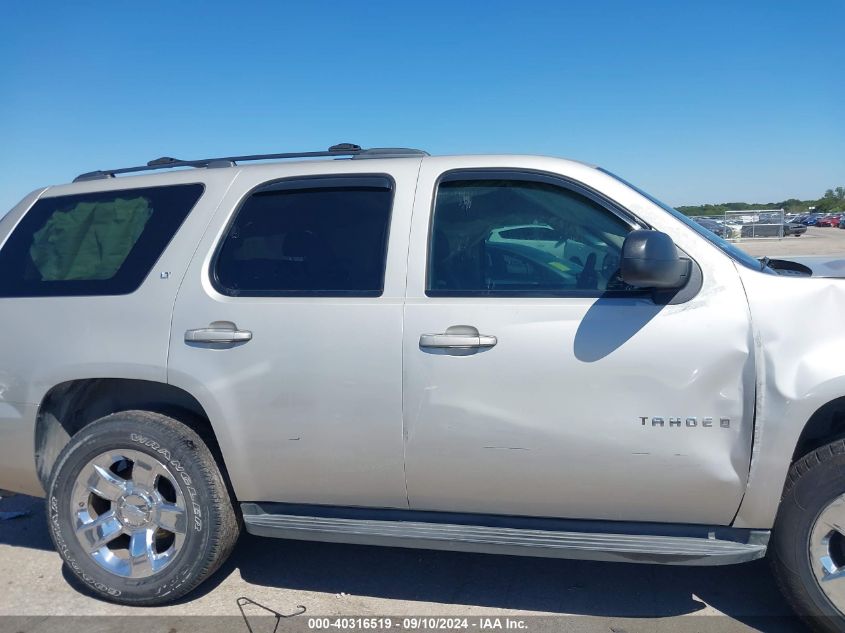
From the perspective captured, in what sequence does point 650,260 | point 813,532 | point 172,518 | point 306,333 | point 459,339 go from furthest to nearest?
point 172,518 → point 306,333 → point 459,339 → point 813,532 → point 650,260

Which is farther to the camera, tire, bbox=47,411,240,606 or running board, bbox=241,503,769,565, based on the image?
tire, bbox=47,411,240,606

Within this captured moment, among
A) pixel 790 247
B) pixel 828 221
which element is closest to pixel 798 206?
pixel 828 221

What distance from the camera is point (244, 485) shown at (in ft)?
10.7

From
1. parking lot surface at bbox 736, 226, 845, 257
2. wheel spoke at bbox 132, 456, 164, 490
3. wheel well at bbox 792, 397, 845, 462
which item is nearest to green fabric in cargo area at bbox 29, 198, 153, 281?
wheel spoke at bbox 132, 456, 164, 490

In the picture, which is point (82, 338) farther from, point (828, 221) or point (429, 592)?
point (828, 221)

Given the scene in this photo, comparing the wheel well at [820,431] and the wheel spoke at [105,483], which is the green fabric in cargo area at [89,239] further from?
the wheel well at [820,431]

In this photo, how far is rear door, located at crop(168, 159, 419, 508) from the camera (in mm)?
3027

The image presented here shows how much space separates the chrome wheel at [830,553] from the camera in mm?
2727

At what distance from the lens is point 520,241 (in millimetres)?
3168

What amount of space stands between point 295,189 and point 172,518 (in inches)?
64.4

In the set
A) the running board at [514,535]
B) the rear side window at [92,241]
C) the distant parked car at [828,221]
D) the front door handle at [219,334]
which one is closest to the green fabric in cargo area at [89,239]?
the rear side window at [92,241]

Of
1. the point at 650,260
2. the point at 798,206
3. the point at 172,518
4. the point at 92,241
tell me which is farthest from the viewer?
the point at 798,206

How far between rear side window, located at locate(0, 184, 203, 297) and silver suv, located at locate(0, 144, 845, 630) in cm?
1

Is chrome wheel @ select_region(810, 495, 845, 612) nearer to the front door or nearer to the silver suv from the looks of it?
the silver suv
